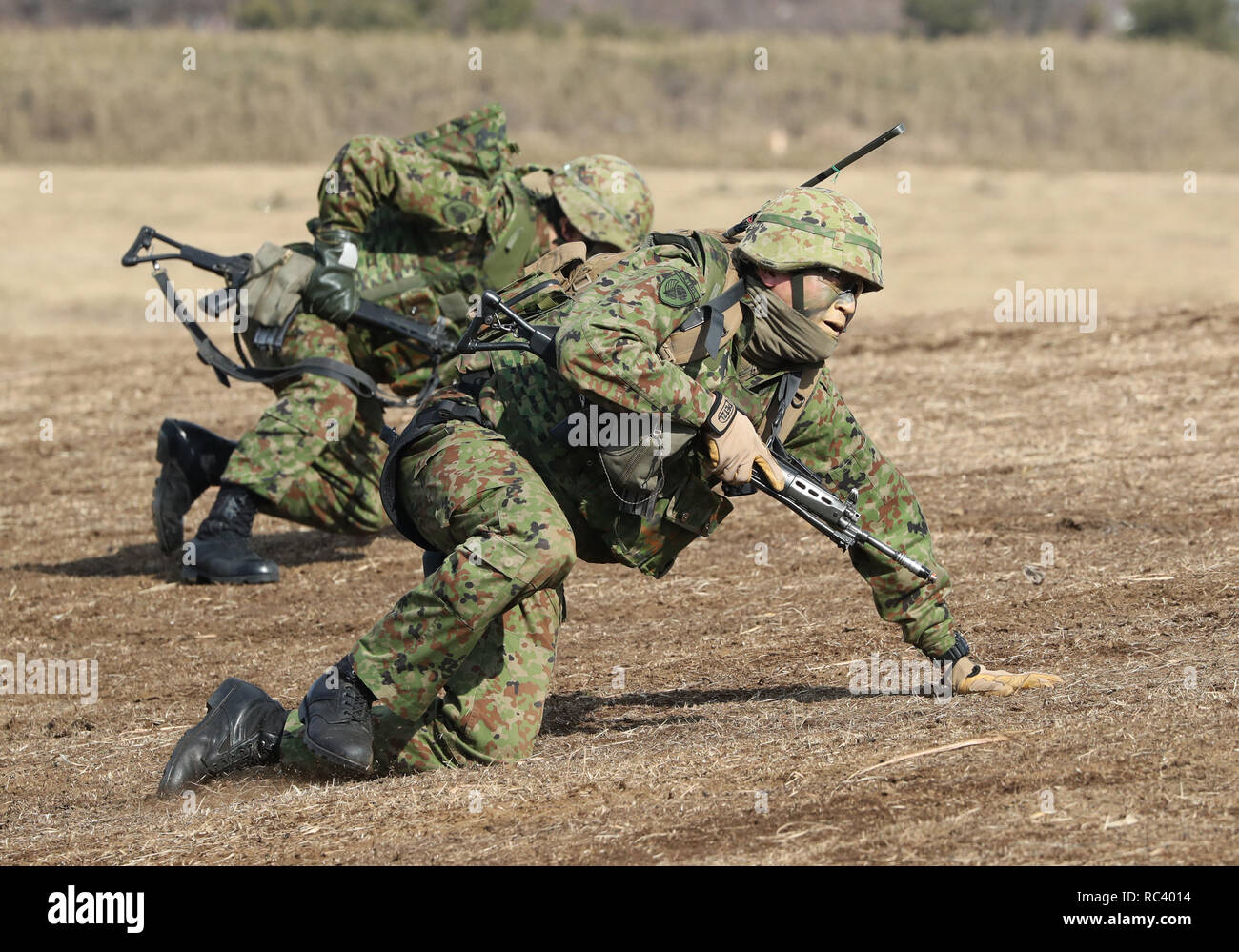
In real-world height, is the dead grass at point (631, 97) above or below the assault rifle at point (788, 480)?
above

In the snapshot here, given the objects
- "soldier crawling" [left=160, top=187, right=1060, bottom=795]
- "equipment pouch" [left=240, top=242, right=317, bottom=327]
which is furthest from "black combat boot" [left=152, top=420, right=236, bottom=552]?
"soldier crawling" [left=160, top=187, right=1060, bottom=795]

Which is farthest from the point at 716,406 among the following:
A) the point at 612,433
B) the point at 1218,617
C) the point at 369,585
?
the point at 369,585

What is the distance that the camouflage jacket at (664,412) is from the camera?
15.5ft

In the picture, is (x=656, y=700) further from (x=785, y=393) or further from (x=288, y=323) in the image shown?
(x=288, y=323)

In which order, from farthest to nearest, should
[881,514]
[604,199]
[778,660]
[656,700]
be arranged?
1. [604,199]
2. [778,660]
3. [656,700]
4. [881,514]

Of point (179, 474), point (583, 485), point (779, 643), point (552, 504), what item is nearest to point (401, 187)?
point (179, 474)

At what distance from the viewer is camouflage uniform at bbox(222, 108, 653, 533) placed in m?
8.01

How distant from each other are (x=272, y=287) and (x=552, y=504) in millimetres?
3869

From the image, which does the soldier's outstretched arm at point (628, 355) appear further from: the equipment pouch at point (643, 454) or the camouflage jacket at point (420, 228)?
the camouflage jacket at point (420, 228)

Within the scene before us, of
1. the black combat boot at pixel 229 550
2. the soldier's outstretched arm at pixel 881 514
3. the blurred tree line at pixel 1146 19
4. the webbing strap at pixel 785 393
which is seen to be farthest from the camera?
the blurred tree line at pixel 1146 19

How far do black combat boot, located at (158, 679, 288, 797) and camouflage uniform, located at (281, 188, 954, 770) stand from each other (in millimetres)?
75

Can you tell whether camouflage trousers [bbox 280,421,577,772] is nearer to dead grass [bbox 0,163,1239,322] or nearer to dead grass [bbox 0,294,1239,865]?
dead grass [bbox 0,294,1239,865]

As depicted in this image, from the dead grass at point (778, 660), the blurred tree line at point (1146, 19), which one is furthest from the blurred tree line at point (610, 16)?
the dead grass at point (778, 660)

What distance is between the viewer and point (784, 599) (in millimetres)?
7527
